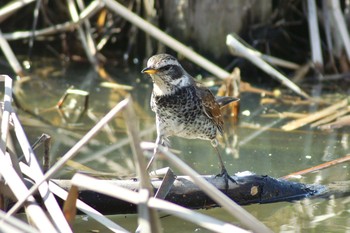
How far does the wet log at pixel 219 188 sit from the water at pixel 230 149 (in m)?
0.09

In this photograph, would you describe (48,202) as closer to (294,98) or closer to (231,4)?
(294,98)

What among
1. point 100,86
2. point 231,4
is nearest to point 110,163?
point 100,86

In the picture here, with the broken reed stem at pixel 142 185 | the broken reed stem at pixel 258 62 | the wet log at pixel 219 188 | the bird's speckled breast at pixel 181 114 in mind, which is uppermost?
the broken reed stem at pixel 258 62

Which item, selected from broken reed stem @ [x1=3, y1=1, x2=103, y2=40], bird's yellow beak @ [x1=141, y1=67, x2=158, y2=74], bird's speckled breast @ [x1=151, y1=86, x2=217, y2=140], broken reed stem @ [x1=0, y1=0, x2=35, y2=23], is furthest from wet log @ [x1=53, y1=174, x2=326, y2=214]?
broken reed stem @ [x1=0, y1=0, x2=35, y2=23]

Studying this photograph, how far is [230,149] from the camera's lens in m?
7.07

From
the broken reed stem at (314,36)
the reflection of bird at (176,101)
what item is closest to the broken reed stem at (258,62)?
the broken reed stem at (314,36)

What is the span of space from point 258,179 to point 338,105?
291cm

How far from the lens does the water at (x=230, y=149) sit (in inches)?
211

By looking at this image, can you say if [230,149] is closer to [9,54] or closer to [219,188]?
[219,188]

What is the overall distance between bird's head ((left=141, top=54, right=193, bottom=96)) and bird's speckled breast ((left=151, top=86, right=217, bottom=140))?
2.0 inches

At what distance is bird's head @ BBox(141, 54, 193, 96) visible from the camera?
5648 mm

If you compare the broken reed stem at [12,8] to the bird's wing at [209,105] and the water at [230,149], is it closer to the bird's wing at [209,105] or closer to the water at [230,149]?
the water at [230,149]

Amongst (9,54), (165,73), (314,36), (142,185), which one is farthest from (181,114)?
(314,36)

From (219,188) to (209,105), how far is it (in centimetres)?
102
